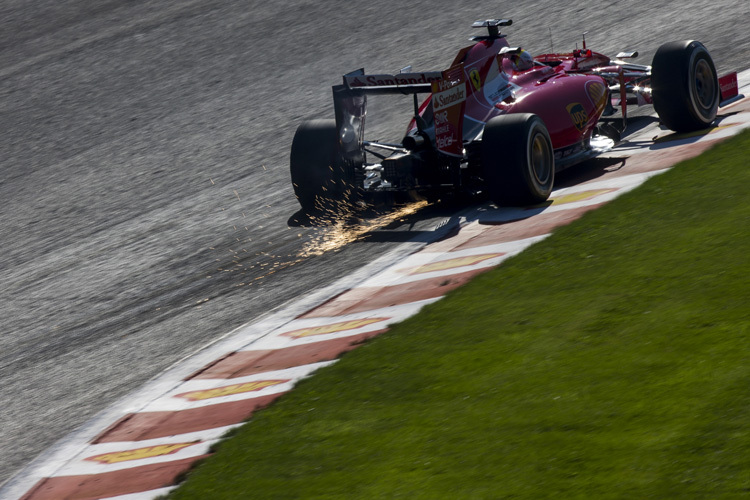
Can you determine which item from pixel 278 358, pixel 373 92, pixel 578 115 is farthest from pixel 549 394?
pixel 578 115

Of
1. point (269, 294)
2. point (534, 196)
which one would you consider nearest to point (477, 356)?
point (269, 294)

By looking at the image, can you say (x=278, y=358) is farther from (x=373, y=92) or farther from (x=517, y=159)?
(x=373, y=92)

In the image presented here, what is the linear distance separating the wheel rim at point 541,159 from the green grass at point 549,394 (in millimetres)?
1680

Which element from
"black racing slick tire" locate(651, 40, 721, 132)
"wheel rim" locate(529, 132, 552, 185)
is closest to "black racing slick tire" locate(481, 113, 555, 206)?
"wheel rim" locate(529, 132, 552, 185)

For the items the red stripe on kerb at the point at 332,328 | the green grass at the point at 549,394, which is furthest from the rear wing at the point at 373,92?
the red stripe on kerb at the point at 332,328

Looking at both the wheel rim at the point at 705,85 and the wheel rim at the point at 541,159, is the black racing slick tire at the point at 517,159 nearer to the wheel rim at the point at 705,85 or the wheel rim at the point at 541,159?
the wheel rim at the point at 541,159

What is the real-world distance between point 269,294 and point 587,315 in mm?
3125

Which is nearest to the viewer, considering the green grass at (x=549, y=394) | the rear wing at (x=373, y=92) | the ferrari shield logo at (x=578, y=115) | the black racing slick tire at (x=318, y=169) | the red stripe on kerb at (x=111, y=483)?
the green grass at (x=549, y=394)

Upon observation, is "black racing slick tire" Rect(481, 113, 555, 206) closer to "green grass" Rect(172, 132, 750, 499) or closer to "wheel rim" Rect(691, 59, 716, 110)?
"green grass" Rect(172, 132, 750, 499)

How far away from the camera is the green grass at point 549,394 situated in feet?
14.5

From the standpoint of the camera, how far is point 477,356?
6.02 meters

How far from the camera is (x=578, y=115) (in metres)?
10.1

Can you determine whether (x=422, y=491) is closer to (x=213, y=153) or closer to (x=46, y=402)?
(x=46, y=402)

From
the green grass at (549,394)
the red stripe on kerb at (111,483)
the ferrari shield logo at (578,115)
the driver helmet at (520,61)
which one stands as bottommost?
the green grass at (549,394)
